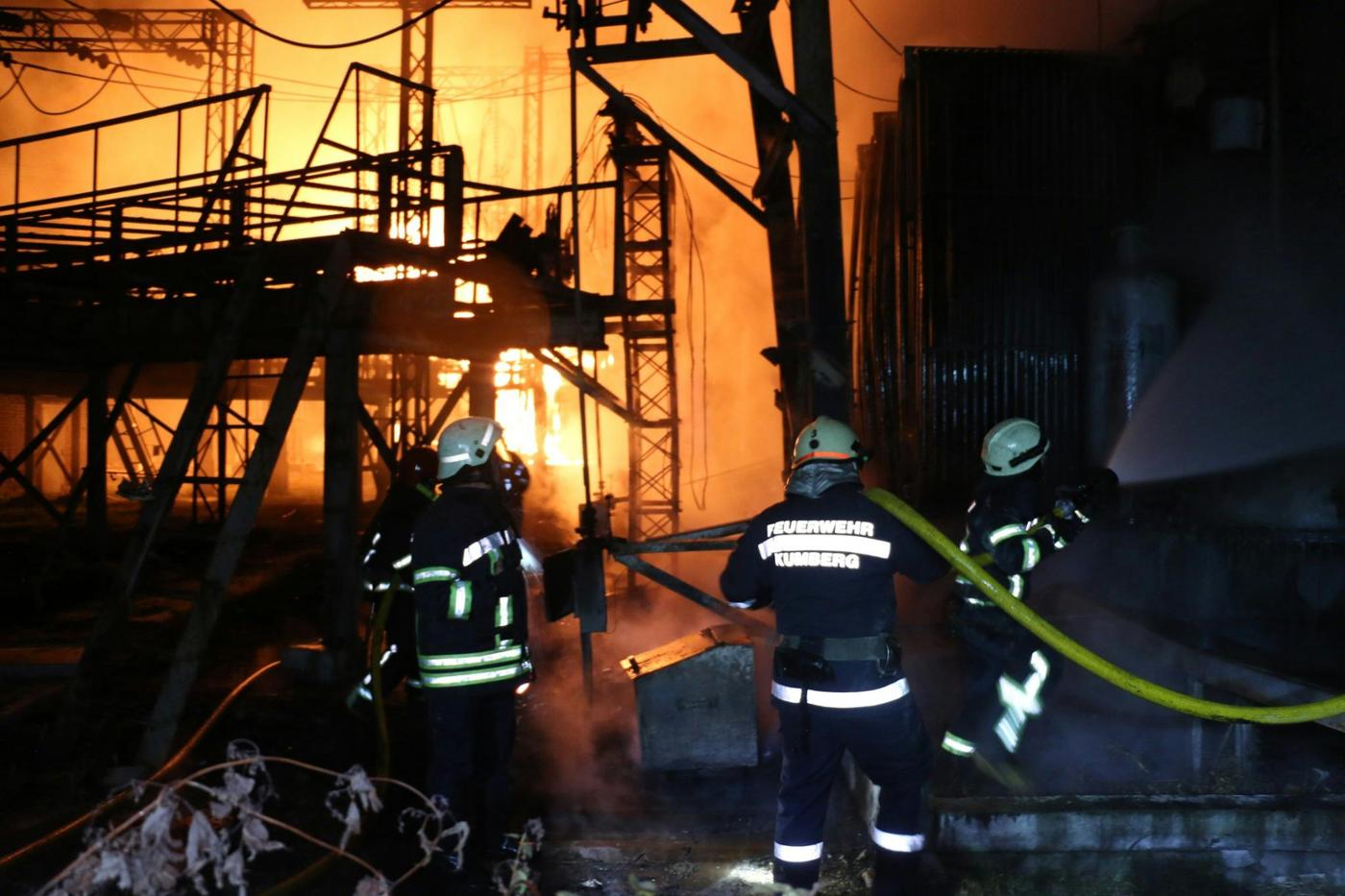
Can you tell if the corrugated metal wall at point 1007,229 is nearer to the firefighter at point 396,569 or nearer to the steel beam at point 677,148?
the steel beam at point 677,148

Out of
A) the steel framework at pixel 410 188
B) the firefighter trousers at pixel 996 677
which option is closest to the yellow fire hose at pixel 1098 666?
the firefighter trousers at pixel 996 677

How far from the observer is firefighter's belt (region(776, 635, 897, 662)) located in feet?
12.1

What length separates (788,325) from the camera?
6.34 metres

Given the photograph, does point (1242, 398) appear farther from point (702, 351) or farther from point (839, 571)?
point (702, 351)

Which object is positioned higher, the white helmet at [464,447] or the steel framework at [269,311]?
the steel framework at [269,311]

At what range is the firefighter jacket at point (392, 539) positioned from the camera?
17.4ft

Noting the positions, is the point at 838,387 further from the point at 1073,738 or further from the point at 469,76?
the point at 469,76

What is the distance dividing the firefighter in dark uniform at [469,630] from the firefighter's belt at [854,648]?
1.60 metres

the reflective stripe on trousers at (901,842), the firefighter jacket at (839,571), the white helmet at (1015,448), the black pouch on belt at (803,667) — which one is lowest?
the reflective stripe on trousers at (901,842)

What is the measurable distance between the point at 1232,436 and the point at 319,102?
3925 centimetres

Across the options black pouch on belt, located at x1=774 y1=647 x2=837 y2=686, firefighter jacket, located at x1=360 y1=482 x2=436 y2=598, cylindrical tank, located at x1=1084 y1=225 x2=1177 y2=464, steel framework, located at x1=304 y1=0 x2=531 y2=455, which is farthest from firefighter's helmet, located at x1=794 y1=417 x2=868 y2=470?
steel framework, located at x1=304 y1=0 x2=531 y2=455

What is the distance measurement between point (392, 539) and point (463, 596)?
1.22 m

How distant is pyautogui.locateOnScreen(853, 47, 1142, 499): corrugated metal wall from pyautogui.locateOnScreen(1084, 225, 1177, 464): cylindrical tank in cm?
129

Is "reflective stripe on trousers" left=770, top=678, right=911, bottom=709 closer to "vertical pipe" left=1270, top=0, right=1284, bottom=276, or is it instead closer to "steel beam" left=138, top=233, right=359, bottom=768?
"steel beam" left=138, top=233, right=359, bottom=768
